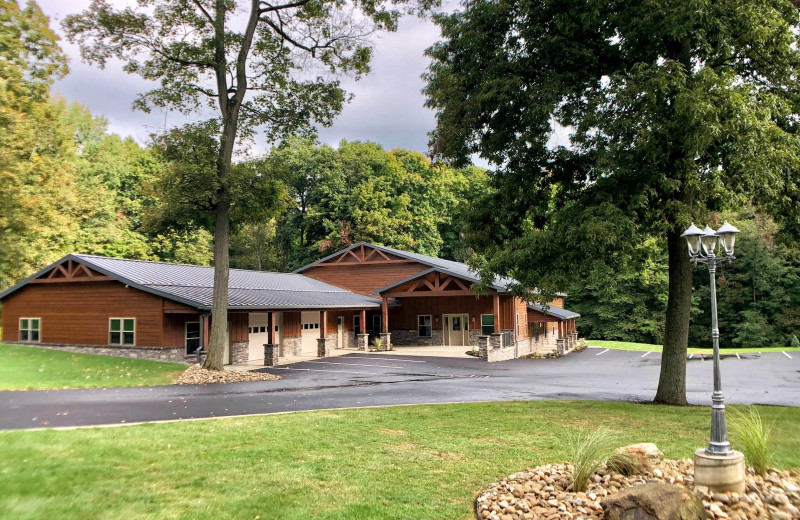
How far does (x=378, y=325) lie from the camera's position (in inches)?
1361

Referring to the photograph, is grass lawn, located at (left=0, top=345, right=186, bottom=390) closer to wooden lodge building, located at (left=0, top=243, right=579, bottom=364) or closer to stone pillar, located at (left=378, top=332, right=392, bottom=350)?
wooden lodge building, located at (left=0, top=243, right=579, bottom=364)

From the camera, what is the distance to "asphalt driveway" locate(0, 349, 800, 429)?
37.0 feet

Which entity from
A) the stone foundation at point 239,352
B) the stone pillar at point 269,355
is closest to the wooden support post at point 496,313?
the stone pillar at point 269,355

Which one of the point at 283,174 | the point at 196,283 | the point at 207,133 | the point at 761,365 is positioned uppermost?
the point at 207,133

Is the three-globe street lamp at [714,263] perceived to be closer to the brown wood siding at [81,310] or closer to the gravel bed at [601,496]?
the gravel bed at [601,496]

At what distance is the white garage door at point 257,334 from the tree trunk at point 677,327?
58.5 ft

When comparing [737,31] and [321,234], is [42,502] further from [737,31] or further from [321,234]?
[321,234]

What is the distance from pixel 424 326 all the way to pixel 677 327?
21.4 meters

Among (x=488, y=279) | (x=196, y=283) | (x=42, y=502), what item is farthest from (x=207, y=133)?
(x=42, y=502)

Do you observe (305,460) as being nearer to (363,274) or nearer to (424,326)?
(424,326)

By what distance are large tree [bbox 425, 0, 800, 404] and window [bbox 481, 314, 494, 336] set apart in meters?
17.2

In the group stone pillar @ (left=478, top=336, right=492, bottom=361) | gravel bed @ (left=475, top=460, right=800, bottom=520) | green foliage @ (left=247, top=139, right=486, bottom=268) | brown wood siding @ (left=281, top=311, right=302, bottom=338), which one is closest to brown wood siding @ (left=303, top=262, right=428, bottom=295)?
green foliage @ (left=247, top=139, right=486, bottom=268)

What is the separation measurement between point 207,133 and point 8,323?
16.0 meters

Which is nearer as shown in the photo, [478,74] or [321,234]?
[478,74]
